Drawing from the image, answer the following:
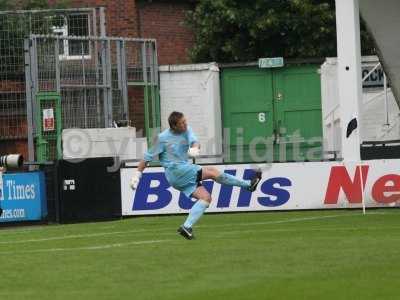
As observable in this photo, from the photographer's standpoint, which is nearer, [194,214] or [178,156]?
[194,214]

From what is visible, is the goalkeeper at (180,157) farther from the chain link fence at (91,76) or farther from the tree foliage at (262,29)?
the tree foliage at (262,29)

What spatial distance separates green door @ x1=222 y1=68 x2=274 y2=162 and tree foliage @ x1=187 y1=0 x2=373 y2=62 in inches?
42.0

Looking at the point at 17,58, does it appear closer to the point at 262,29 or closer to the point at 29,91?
the point at 29,91

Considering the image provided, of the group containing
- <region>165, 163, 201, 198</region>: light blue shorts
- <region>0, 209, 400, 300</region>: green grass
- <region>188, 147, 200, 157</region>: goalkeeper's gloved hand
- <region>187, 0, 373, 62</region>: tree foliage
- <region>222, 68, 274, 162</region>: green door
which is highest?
<region>187, 0, 373, 62</region>: tree foliage

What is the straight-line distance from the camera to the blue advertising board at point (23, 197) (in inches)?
1030

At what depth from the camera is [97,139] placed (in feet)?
99.1

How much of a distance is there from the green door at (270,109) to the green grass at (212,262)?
39.7 feet

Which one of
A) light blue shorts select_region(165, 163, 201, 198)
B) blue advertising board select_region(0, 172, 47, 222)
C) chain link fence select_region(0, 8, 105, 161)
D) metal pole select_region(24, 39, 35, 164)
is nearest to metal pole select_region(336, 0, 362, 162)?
blue advertising board select_region(0, 172, 47, 222)

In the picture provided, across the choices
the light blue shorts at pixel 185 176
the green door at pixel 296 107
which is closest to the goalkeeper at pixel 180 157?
the light blue shorts at pixel 185 176

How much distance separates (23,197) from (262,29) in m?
11.0

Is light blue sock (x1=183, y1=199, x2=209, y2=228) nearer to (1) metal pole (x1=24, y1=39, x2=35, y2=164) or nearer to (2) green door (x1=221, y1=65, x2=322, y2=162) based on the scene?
(1) metal pole (x1=24, y1=39, x2=35, y2=164)

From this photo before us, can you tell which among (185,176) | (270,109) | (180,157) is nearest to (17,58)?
(270,109)

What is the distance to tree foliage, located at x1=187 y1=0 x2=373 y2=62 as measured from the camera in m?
35.0

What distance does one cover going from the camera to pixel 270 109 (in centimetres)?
3512
